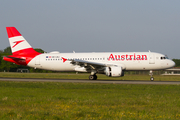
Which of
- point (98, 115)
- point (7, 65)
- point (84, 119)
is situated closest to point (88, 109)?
point (98, 115)

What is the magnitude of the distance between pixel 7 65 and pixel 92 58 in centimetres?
8063

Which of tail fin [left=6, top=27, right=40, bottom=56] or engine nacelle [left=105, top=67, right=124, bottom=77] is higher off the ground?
tail fin [left=6, top=27, right=40, bottom=56]

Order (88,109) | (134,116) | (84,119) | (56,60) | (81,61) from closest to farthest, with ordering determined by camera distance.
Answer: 1. (84,119)
2. (134,116)
3. (88,109)
4. (81,61)
5. (56,60)

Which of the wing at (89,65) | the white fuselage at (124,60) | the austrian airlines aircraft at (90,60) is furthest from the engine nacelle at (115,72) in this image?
the white fuselage at (124,60)

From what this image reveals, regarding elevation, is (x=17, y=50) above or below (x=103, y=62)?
above

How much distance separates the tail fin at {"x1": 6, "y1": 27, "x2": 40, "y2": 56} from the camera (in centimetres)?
3609

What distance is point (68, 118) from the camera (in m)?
8.59

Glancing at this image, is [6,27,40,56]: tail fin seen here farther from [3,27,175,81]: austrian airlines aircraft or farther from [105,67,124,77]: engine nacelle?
[105,67,124,77]: engine nacelle

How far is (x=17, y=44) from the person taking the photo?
36.3 m

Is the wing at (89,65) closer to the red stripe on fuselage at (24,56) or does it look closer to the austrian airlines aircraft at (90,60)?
the austrian airlines aircraft at (90,60)

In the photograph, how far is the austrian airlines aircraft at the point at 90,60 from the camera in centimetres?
3262

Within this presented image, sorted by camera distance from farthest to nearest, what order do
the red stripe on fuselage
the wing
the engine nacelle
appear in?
1. the red stripe on fuselage
2. the wing
3. the engine nacelle

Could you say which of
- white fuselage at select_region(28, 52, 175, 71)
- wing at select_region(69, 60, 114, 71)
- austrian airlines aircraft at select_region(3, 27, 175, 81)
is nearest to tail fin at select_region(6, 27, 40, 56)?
austrian airlines aircraft at select_region(3, 27, 175, 81)

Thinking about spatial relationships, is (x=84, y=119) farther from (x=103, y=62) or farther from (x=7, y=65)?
(x=7, y=65)
